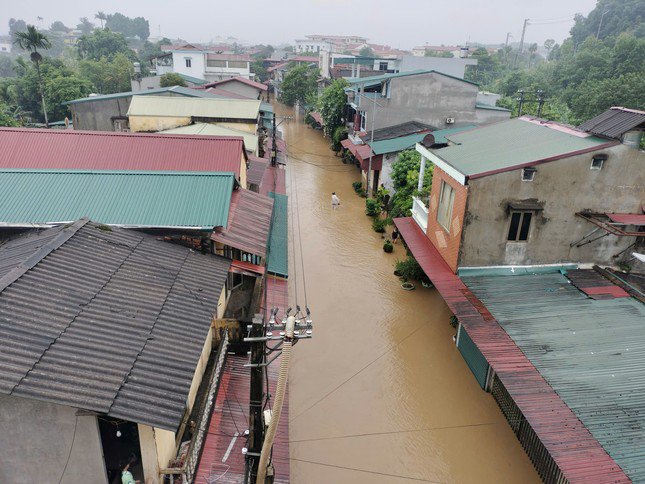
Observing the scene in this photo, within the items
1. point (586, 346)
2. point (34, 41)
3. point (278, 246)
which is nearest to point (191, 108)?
point (278, 246)

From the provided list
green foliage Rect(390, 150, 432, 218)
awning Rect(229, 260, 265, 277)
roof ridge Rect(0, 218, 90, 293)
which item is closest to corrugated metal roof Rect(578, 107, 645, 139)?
green foliage Rect(390, 150, 432, 218)

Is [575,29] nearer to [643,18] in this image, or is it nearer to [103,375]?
[643,18]

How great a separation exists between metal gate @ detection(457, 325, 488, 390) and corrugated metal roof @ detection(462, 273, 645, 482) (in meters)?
1.63

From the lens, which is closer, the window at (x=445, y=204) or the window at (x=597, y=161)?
the window at (x=597, y=161)

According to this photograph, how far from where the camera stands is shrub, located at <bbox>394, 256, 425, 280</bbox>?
19.6 meters

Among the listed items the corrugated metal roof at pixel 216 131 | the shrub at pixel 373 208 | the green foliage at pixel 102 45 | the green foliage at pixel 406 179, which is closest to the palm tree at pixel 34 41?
the corrugated metal roof at pixel 216 131

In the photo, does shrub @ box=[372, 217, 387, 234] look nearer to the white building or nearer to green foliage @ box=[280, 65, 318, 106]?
green foliage @ box=[280, 65, 318, 106]

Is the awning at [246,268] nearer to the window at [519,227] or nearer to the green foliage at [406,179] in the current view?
the window at [519,227]

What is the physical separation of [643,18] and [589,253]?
91579mm

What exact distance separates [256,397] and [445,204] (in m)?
10.9

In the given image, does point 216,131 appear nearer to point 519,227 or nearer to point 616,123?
point 519,227

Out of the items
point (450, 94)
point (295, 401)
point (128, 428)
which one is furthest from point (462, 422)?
point (450, 94)

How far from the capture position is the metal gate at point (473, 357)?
1330 centimetres

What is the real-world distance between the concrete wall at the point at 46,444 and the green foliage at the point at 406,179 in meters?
18.2
